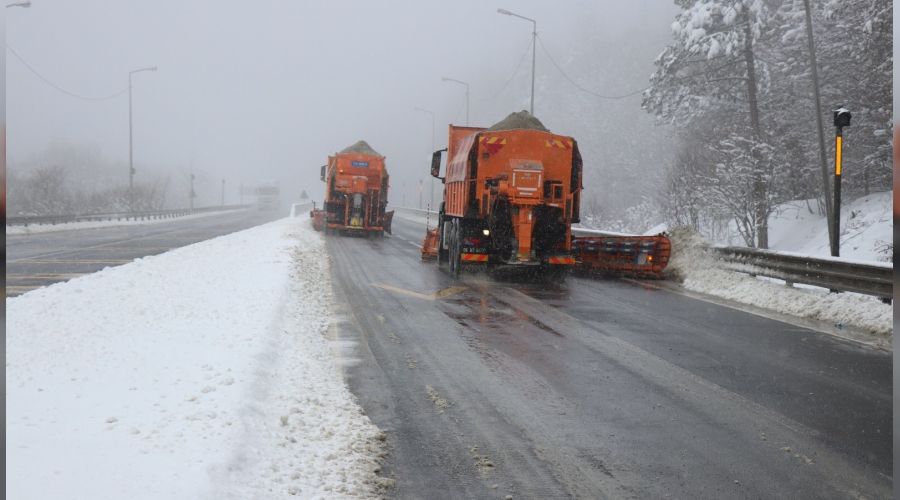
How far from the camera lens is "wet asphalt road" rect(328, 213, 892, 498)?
426 centimetres

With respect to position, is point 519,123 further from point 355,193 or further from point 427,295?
point 355,193

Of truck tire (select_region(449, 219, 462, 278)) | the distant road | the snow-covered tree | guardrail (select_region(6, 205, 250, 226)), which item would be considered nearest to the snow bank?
truck tire (select_region(449, 219, 462, 278))

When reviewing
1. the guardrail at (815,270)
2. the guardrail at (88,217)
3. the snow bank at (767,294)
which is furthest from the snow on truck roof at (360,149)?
the guardrail at (815,270)

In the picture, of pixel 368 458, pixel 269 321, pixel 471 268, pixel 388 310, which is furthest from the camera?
pixel 471 268

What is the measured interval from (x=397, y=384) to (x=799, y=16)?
25509mm

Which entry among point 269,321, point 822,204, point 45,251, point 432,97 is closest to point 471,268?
point 269,321

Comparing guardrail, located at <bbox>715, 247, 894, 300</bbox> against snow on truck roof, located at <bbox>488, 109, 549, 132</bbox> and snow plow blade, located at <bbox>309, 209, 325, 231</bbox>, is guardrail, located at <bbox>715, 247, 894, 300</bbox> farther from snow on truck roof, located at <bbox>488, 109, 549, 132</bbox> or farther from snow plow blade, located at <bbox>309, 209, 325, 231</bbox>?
snow plow blade, located at <bbox>309, 209, 325, 231</bbox>

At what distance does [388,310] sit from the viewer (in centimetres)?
1066

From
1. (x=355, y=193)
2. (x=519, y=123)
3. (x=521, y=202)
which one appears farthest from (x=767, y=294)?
(x=355, y=193)

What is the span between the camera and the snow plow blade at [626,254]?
15.9 metres

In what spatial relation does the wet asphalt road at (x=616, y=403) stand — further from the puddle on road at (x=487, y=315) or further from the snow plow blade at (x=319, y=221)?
the snow plow blade at (x=319, y=221)

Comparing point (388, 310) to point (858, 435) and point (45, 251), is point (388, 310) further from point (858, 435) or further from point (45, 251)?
point (45, 251)

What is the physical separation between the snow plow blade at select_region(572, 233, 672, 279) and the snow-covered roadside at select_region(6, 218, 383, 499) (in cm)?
877

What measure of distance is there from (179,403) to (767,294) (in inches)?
419
